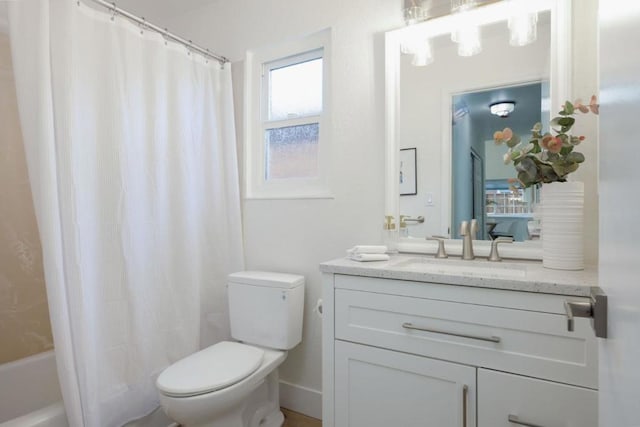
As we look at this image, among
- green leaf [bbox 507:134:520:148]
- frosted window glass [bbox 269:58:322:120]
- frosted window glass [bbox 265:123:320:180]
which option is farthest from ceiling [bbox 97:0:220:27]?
green leaf [bbox 507:134:520:148]

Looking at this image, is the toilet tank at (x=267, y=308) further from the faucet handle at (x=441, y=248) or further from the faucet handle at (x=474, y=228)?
the faucet handle at (x=474, y=228)

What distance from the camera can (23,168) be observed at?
1.91 meters

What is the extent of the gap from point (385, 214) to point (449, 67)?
76 cm

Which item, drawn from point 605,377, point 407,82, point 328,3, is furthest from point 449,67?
point 605,377

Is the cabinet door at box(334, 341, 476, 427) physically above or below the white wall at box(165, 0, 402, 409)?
below

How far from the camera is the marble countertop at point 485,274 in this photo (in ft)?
3.30

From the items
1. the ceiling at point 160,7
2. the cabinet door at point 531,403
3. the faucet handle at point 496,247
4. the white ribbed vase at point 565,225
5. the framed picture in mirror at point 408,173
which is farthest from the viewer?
the ceiling at point 160,7

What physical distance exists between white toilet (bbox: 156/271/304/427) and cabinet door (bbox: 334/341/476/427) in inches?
16.7

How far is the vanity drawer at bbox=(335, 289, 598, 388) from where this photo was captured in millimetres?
981

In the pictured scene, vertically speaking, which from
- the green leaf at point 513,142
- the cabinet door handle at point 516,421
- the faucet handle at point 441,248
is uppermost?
the green leaf at point 513,142

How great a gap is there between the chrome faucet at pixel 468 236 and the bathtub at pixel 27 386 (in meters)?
2.02

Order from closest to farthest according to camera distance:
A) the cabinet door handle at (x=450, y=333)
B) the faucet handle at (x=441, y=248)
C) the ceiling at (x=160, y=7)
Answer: the cabinet door handle at (x=450, y=333) < the faucet handle at (x=441, y=248) < the ceiling at (x=160, y=7)

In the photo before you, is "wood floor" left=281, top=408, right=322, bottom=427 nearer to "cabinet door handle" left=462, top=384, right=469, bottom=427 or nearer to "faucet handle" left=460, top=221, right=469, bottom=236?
"cabinet door handle" left=462, top=384, right=469, bottom=427

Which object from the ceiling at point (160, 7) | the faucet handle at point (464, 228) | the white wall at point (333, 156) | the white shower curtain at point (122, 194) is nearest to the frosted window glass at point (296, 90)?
the white wall at point (333, 156)
